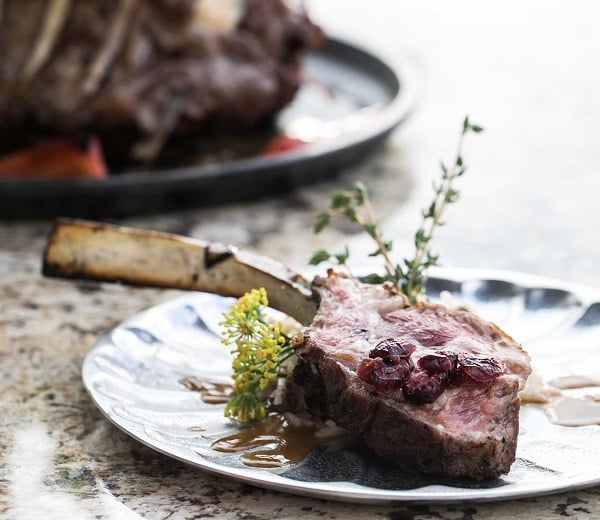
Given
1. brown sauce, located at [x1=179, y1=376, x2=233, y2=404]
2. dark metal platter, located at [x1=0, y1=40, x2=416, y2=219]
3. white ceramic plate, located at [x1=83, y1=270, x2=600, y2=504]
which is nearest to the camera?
white ceramic plate, located at [x1=83, y1=270, x2=600, y2=504]

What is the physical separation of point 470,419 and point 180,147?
1.91 m

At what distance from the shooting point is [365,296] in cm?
161

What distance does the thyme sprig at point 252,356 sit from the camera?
1545mm

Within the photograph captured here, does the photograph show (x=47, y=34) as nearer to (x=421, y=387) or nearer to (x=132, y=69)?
(x=132, y=69)

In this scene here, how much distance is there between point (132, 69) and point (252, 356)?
153 centimetres

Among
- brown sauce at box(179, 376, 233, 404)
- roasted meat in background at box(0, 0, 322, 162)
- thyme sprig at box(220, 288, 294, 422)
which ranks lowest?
brown sauce at box(179, 376, 233, 404)

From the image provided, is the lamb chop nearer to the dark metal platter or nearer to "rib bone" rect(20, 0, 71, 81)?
the dark metal platter

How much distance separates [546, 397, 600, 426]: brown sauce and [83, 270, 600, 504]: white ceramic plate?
1 centimetres

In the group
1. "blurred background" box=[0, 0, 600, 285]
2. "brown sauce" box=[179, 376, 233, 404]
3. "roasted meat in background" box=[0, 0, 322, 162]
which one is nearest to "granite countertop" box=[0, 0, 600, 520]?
"blurred background" box=[0, 0, 600, 285]

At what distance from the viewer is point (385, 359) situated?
1413mm

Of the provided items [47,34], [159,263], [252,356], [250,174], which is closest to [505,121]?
[250,174]

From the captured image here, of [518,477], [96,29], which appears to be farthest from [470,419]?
[96,29]

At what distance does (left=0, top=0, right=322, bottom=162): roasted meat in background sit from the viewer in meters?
2.86

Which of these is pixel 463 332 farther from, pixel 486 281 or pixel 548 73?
pixel 548 73
